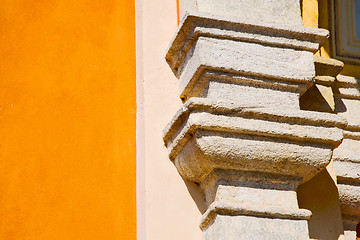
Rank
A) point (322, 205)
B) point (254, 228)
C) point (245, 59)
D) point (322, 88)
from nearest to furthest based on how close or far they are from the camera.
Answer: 1. point (254, 228)
2. point (245, 59)
3. point (322, 205)
4. point (322, 88)

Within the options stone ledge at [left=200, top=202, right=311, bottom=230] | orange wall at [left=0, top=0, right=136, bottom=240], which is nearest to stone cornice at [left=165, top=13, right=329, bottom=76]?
orange wall at [left=0, top=0, right=136, bottom=240]

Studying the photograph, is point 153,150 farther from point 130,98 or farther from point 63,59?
point 63,59

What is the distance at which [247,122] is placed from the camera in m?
2.43

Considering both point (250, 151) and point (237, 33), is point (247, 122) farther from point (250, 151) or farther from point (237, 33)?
point (237, 33)

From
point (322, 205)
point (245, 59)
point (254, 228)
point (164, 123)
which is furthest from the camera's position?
point (322, 205)

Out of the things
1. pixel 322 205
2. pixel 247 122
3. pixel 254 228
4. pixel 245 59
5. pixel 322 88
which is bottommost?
pixel 322 205

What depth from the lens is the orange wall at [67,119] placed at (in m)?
2.49

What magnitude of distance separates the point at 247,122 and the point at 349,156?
0.73m

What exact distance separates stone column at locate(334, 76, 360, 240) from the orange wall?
87 centimetres

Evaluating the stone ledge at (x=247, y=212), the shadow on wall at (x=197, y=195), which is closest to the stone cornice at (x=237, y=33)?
the shadow on wall at (x=197, y=195)

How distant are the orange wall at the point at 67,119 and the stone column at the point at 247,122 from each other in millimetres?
228

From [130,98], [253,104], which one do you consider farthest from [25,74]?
[253,104]

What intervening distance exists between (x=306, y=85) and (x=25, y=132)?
3.27 ft

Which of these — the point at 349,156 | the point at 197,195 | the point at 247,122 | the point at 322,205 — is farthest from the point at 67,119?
the point at 349,156
